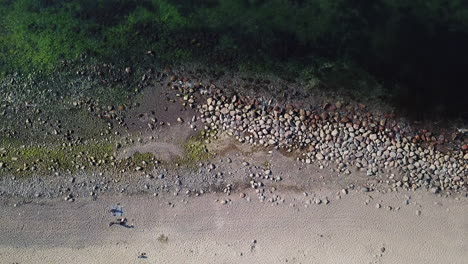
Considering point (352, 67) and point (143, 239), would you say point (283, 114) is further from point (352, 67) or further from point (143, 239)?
point (143, 239)

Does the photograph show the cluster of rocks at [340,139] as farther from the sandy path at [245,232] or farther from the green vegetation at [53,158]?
the green vegetation at [53,158]

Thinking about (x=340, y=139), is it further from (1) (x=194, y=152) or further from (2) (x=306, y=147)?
(1) (x=194, y=152)

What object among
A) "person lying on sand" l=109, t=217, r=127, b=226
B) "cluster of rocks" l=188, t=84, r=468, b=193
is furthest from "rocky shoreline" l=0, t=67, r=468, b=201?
"person lying on sand" l=109, t=217, r=127, b=226

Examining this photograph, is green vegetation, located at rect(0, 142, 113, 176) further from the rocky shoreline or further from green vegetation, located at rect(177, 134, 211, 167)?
green vegetation, located at rect(177, 134, 211, 167)

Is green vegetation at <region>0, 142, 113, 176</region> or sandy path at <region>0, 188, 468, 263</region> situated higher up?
green vegetation at <region>0, 142, 113, 176</region>

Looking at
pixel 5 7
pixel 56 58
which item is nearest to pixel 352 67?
pixel 56 58

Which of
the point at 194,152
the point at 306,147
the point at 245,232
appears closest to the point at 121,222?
the point at 194,152

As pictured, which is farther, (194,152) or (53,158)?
(53,158)
